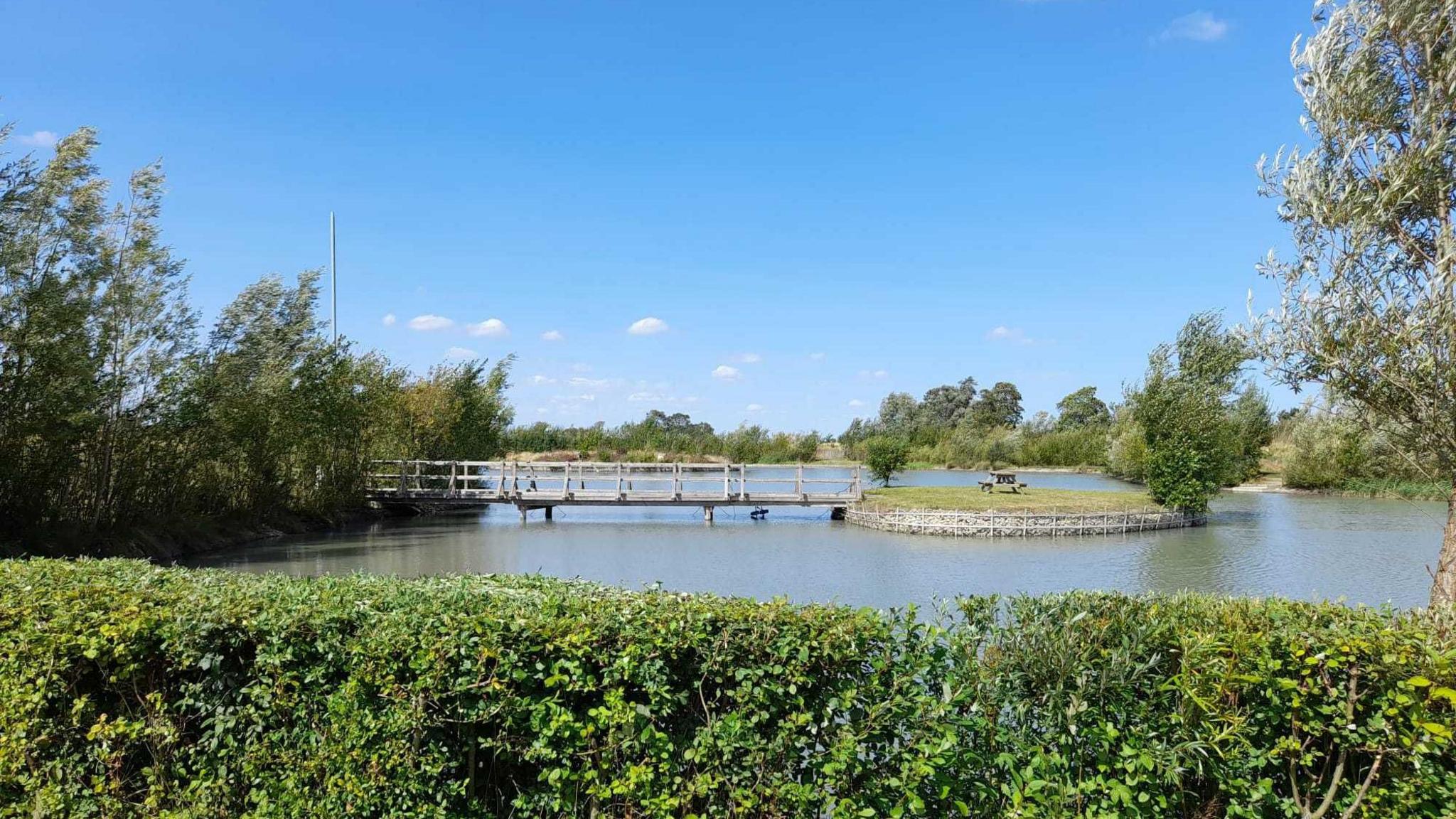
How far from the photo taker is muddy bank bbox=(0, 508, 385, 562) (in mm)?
13945

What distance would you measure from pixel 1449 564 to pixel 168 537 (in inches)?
840

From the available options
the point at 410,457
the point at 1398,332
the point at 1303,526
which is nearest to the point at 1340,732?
the point at 1398,332

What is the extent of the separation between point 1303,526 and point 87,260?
33.5 metres

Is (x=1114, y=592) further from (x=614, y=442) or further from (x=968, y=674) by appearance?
(x=614, y=442)

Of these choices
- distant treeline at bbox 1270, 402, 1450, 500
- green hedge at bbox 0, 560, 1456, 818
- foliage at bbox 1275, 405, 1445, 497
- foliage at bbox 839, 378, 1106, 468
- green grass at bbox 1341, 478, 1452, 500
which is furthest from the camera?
foliage at bbox 839, 378, 1106, 468

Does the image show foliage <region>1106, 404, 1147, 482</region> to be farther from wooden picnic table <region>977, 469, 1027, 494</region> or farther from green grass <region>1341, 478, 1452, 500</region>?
green grass <region>1341, 478, 1452, 500</region>

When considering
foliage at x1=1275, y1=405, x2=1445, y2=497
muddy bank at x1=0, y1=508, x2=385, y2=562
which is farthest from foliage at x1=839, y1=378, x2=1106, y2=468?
muddy bank at x1=0, y1=508, x2=385, y2=562

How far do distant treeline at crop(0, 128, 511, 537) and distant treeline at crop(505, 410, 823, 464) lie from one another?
2577 cm

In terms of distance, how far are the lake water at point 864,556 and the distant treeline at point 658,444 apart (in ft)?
68.1

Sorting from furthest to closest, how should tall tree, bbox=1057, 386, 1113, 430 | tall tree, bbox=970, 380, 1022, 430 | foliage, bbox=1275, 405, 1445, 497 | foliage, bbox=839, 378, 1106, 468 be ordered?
tall tree, bbox=970, 380, 1022, 430
tall tree, bbox=1057, 386, 1113, 430
foliage, bbox=839, 378, 1106, 468
foliage, bbox=1275, 405, 1445, 497

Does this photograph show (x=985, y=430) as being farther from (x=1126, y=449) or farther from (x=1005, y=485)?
(x=1005, y=485)

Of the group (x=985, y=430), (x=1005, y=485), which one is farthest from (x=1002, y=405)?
(x=1005, y=485)

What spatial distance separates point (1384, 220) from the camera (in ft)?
17.7

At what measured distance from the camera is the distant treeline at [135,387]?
42.5 ft
